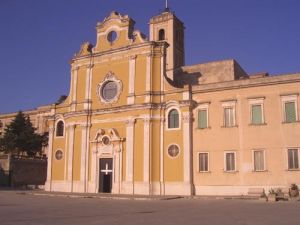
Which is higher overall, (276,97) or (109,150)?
(276,97)

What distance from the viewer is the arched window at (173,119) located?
34.2m

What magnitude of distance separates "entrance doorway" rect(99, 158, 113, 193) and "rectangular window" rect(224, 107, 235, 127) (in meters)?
11.3

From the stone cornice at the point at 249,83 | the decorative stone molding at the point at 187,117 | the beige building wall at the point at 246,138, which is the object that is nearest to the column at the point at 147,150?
the decorative stone molding at the point at 187,117

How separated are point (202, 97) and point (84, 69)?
13.4 metres

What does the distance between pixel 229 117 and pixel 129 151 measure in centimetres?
932

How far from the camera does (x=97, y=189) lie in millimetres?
36375

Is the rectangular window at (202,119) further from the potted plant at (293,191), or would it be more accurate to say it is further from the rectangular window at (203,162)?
the potted plant at (293,191)

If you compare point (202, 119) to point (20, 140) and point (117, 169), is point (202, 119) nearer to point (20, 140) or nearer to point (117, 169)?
point (117, 169)

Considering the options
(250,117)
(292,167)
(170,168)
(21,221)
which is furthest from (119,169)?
(21,221)

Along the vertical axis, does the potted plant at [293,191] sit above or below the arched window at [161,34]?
below

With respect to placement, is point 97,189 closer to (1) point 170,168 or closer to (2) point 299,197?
(1) point 170,168

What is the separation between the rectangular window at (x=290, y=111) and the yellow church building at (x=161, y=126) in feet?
0.24

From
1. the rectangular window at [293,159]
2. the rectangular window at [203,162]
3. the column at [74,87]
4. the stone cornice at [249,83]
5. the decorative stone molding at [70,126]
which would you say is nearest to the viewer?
the rectangular window at [293,159]

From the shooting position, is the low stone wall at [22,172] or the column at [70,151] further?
the low stone wall at [22,172]
